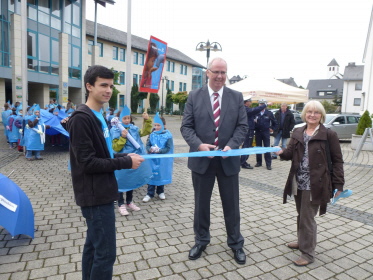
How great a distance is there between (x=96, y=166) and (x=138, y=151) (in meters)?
3.00

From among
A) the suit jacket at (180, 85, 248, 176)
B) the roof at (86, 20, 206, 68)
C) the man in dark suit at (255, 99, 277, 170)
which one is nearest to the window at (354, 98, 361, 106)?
the roof at (86, 20, 206, 68)

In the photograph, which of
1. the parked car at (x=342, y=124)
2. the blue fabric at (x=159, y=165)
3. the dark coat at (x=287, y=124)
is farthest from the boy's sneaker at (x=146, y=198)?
the parked car at (x=342, y=124)

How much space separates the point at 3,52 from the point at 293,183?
2396cm

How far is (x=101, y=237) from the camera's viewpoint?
2.13m

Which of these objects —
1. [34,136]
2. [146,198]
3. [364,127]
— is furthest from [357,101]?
[146,198]

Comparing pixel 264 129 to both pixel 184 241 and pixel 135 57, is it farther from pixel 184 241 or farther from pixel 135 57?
pixel 135 57

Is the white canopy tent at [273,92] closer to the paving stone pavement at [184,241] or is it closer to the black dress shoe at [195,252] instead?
the paving stone pavement at [184,241]

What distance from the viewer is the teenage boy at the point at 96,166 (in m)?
1.99

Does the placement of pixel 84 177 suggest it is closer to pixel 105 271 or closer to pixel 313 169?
pixel 105 271

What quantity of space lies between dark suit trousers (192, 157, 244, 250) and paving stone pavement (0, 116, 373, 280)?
0.24 m

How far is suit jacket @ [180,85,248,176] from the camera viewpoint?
3244mm

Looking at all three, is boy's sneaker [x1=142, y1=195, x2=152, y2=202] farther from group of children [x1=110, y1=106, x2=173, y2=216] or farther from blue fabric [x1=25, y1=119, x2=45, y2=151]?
blue fabric [x1=25, y1=119, x2=45, y2=151]

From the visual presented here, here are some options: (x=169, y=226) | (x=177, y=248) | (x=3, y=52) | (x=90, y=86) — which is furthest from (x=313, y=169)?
(x=3, y=52)

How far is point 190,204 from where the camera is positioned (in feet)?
17.6
